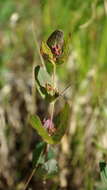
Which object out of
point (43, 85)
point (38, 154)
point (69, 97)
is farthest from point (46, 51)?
point (69, 97)

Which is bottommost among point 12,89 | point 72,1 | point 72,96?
point 72,96

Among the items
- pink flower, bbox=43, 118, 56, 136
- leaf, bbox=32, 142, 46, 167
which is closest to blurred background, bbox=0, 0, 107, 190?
leaf, bbox=32, 142, 46, 167

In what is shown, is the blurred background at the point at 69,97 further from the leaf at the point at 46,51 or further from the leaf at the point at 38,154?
the leaf at the point at 46,51

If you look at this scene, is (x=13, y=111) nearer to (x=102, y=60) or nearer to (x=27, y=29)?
(x=102, y=60)

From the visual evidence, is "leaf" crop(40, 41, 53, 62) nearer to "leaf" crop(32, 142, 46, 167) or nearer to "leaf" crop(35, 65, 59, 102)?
"leaf" crop(35, 65, 59, 102)

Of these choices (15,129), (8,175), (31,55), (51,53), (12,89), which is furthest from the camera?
(31,55)

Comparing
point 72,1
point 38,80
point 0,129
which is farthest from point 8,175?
point 72,1
